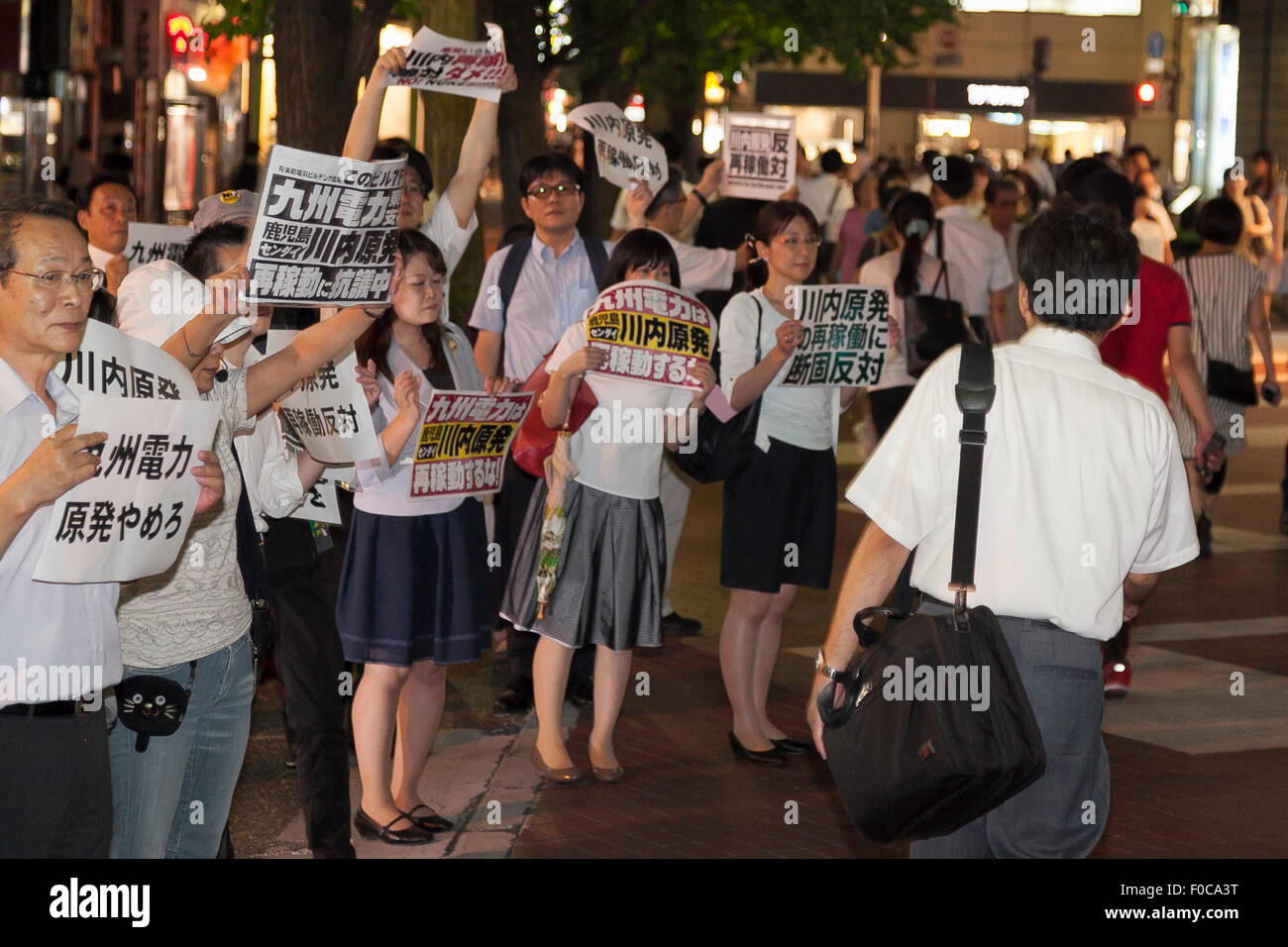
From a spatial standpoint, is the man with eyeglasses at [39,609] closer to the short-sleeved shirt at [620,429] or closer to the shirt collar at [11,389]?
the shirt collar at [11,389]

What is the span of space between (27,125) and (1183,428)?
2102 centimetres

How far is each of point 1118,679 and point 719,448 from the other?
98.9 inches

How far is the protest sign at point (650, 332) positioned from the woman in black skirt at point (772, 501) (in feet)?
0.89

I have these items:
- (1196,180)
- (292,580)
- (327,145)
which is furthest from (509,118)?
(1196,180)

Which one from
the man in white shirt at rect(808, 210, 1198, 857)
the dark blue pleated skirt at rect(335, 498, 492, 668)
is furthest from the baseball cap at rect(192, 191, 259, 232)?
the man in white shirt at rect(808, 210, 1198, 857)

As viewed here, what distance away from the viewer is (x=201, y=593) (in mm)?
4277

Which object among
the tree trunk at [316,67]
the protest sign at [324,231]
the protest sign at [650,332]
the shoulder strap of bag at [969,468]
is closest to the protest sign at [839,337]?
the protest sign at [650,332]

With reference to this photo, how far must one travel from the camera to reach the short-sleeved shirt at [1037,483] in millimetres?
3895

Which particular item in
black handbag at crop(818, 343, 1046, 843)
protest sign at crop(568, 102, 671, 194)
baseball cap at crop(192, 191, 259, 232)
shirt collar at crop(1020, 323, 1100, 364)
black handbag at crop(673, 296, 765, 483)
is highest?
protest sign at crop(568, 102, 671, 194)

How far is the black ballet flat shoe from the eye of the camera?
285 inches

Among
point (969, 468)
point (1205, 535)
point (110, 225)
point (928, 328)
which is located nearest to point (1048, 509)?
point (969, 468)

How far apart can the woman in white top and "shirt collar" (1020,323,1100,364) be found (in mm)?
5270

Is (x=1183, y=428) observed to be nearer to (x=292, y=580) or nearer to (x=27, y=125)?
(x=292, y=580)

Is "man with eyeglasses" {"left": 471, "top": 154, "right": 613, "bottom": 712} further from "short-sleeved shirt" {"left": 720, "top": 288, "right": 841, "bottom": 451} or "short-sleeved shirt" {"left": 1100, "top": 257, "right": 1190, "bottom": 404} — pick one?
"short-sleeved shirt" {"left": 1100, "top": 257, "right": 1190, "bottom": 404}
